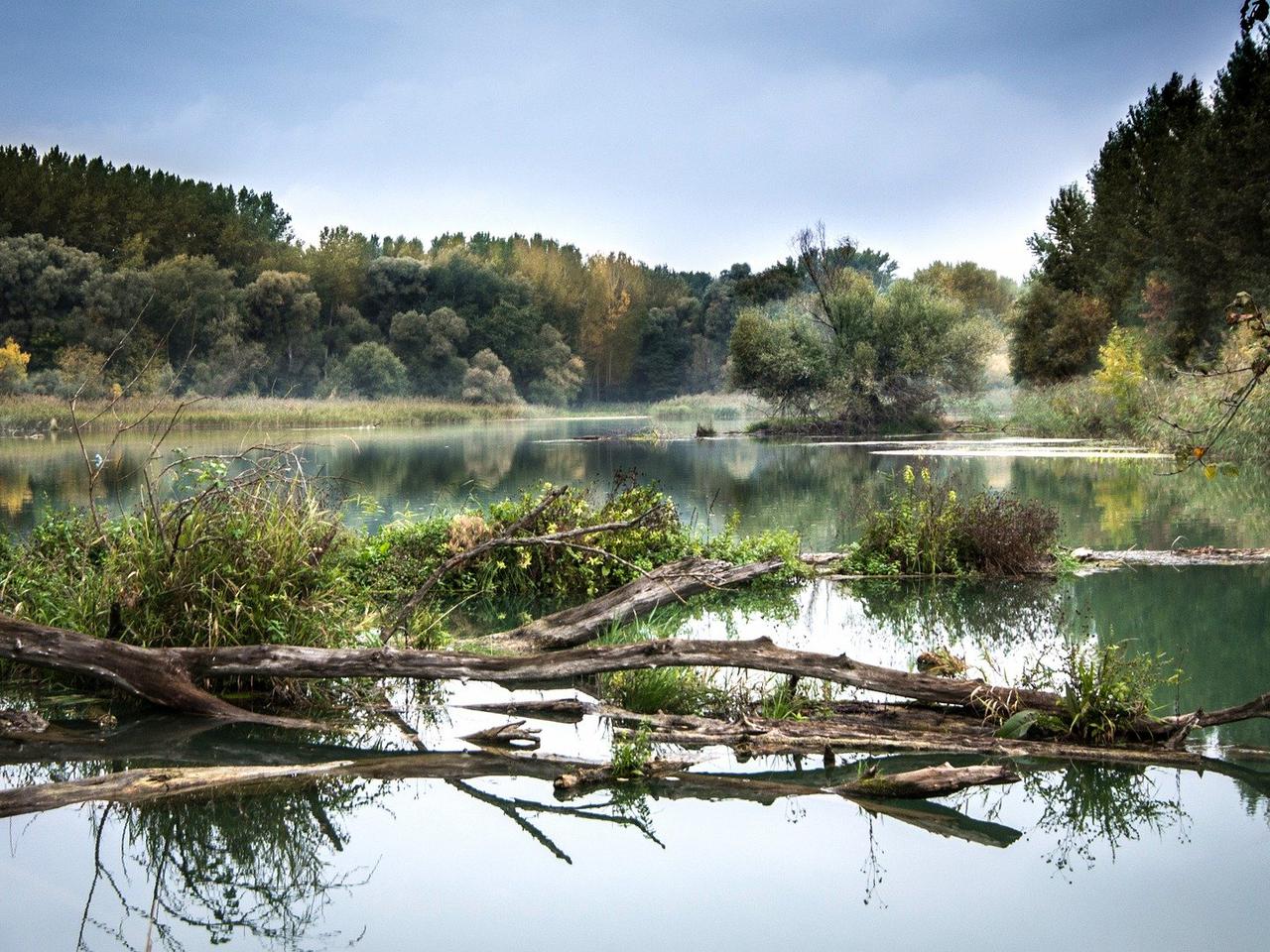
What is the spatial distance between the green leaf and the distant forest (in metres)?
40.3

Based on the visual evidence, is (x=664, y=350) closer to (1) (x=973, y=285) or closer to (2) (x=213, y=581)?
(1) (x=973, y=285)

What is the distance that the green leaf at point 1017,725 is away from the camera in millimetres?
5574

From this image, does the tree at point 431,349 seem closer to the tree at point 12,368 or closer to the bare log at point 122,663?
the tree at point 12,368

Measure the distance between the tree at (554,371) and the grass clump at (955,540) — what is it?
207ft

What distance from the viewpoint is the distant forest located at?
1992 inches

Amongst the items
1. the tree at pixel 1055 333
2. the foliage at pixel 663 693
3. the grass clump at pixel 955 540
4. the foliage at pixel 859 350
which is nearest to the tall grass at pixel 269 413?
the foliage at pixel 859 350

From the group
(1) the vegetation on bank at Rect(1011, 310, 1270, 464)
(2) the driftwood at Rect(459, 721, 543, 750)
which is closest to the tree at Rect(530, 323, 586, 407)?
(1) the vegetation on bank at Rect(1011, 310, 1270, 464)

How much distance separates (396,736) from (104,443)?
109ft

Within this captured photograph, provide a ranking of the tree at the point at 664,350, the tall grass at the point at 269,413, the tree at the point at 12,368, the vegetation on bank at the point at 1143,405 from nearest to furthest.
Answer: the vegetation on bank at the point at 1143,405
the tall grass at the point at 269,413
the tree at the point at 12,368
the tree at the point at 664,350

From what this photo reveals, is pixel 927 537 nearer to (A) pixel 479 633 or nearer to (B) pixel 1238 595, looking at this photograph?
(B) pixel 1238 595

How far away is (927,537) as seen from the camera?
11586 mm

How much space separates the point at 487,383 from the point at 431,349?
3808 mm

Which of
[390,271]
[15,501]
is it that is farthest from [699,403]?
[15,501]

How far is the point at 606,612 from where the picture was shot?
8.40 metres
